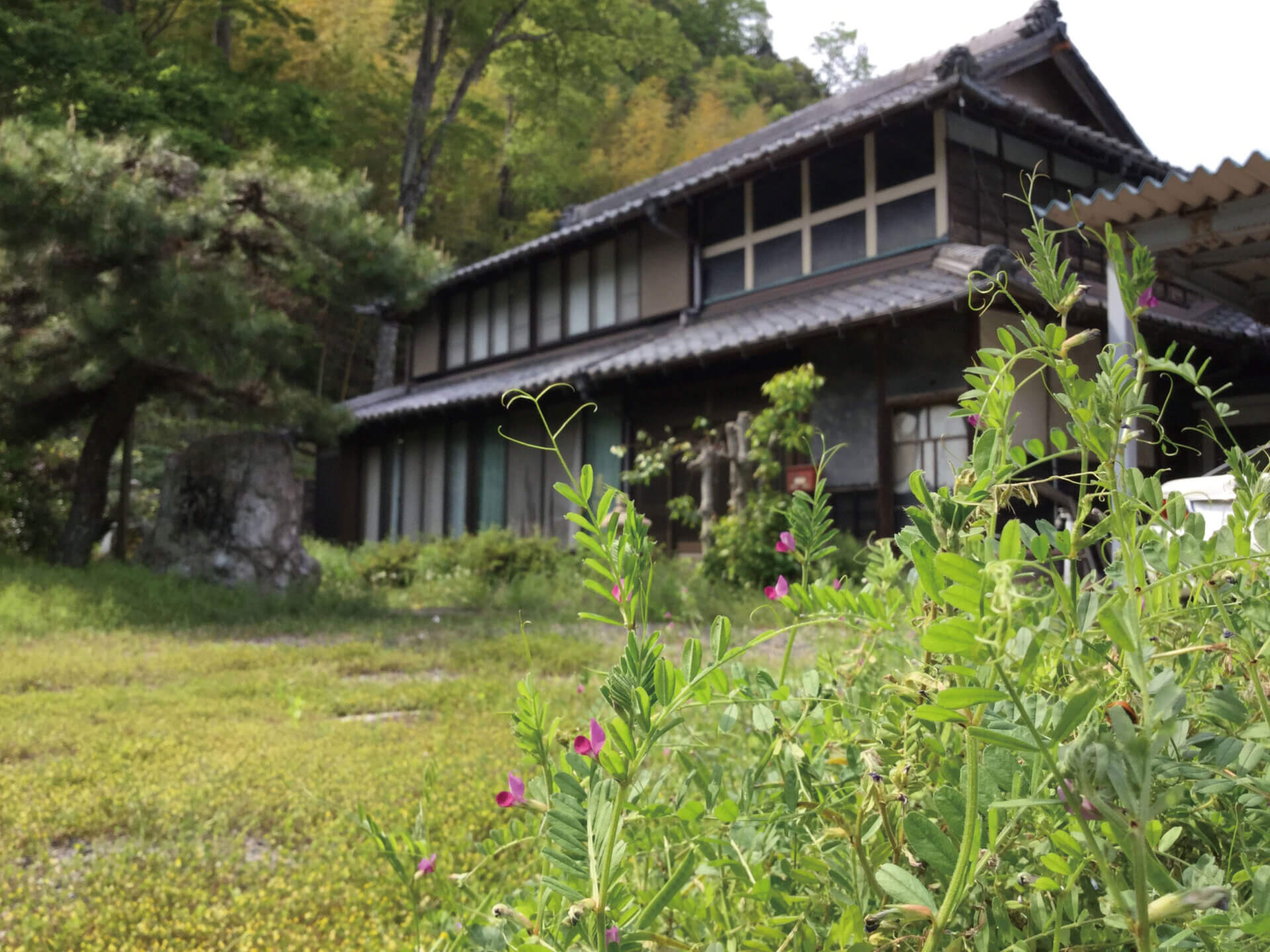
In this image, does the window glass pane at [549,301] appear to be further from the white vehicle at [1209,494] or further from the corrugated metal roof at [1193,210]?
the white vehicle at [1209,494]

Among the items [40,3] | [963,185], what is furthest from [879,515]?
[40,3]

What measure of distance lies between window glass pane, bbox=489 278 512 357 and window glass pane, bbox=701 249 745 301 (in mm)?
4102

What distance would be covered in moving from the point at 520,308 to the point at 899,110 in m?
6.99

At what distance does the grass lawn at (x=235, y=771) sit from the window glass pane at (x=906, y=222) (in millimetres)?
5280

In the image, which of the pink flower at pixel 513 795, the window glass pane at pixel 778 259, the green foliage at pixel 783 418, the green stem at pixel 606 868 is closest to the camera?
the green stem at pixel 606 868

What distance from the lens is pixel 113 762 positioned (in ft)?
9.46

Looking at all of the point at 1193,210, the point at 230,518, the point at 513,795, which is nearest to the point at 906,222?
the point at 1193,210

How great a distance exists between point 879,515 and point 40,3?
35.9 ft

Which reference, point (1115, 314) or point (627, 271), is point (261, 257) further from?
point (1115, 314)

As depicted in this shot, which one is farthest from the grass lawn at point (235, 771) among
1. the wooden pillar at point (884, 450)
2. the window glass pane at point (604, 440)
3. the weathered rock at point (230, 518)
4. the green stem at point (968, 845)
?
the window glass pane at point (604, 440)

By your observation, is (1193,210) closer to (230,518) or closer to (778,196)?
(778,196)

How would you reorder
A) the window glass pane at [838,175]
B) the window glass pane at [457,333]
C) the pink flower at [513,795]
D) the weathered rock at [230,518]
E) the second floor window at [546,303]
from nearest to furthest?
the pink flower at [513,795] < the weathered rock at [230,518] < the window glass pane at [838,175] < the second floor window at [546,303] < the window glass pane at [457,333]

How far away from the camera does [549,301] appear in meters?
13.4

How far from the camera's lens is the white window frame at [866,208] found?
862cm
